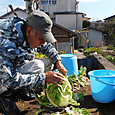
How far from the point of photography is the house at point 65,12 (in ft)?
76.0

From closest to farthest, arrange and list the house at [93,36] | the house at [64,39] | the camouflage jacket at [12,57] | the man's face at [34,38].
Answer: the camouflage jacket at [12,57] < the man's face at [34,38] < the house at [64,39] < the house at [93,36]

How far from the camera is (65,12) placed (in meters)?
23.0

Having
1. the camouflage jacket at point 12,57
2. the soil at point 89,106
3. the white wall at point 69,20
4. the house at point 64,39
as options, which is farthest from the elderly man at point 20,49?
the white wall at point 69,20

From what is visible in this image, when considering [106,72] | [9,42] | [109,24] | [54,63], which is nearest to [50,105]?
[54,63]

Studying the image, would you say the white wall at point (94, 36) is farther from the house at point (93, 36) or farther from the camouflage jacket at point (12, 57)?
the camouflage jacket at point (12, 57)

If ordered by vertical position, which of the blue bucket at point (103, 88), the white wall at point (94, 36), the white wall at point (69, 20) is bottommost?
the blue bucket at point (103, 88)

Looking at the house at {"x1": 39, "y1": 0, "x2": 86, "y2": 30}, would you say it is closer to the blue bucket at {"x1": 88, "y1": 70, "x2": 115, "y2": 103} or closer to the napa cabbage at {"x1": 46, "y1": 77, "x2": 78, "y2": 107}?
the blue bucket at {"x1": 88, "y1": 70, "x2": 115, "y2": 103}

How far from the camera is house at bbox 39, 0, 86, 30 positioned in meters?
23.2

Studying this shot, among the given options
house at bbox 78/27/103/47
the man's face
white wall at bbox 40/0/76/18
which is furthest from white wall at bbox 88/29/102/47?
the man's face

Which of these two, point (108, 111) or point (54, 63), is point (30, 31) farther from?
point (108, 111)

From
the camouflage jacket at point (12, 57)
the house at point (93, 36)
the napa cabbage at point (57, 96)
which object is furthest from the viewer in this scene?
the house at point (93, 36)

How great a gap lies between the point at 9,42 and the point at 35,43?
0.36m

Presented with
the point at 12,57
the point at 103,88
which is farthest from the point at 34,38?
the point at 103,88

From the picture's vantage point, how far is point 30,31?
74.0 inches
